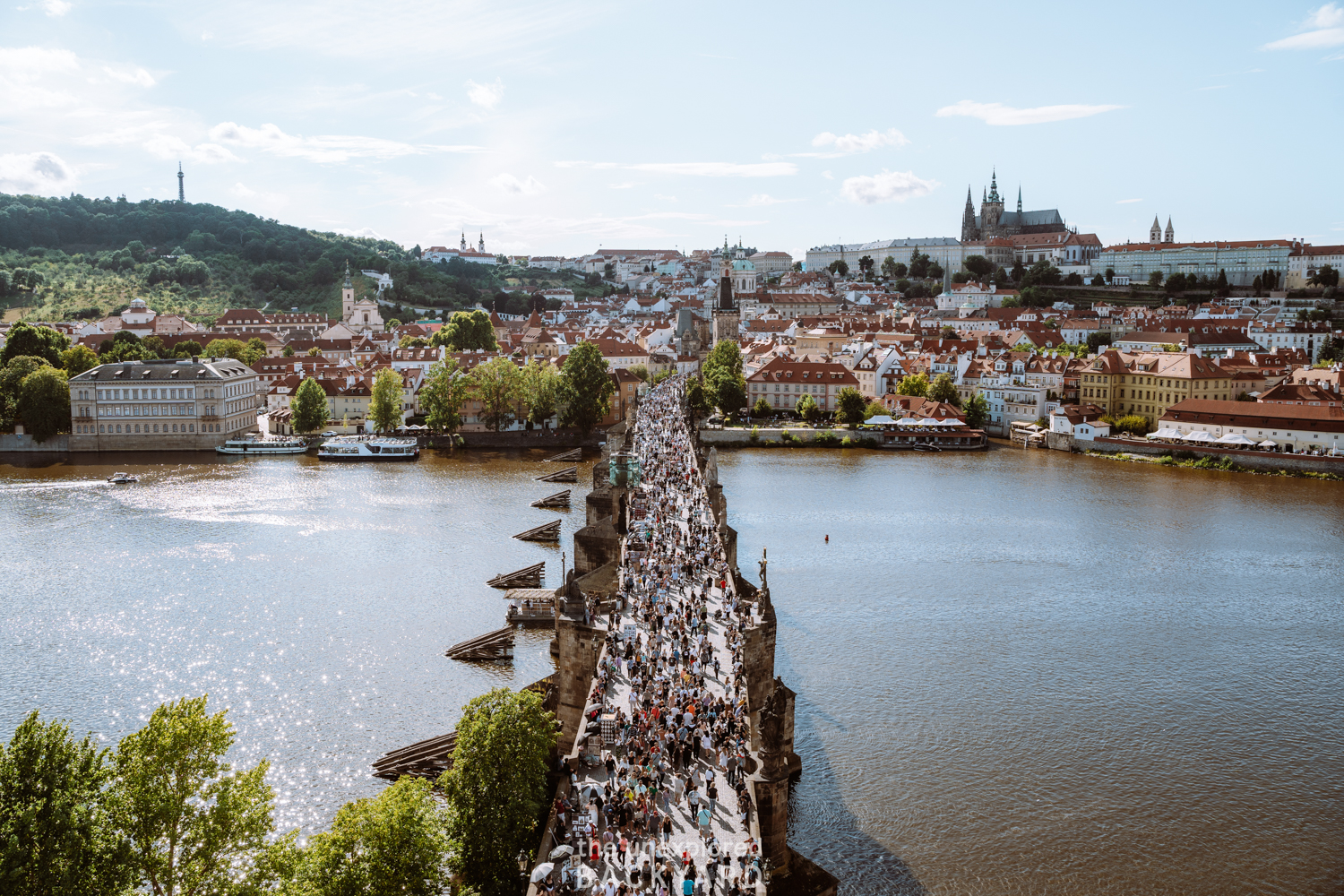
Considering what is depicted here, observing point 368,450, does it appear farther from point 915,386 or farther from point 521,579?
point 915,386

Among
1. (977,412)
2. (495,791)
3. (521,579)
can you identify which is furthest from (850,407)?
(495,791)

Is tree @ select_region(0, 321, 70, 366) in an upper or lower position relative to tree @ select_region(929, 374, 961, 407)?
upper

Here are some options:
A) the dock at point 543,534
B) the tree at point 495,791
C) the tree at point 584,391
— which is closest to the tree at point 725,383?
Result: the tree at point 584,391

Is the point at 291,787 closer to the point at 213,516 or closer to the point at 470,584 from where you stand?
the point at 470,584

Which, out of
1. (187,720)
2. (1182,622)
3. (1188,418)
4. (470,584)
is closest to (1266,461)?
(1188,418)

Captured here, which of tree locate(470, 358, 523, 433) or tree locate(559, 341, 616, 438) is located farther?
tree locate(470, 358, 523, 433)

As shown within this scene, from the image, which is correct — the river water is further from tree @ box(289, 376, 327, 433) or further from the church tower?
the church tower

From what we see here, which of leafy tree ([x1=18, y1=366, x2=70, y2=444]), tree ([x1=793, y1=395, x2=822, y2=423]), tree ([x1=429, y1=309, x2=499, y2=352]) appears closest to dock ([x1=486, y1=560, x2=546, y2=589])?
leafy tree ([x1=18, y1=366, x2=70, y2=444])
